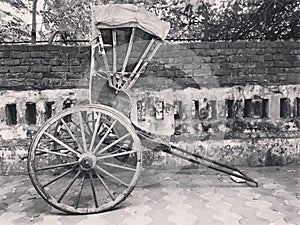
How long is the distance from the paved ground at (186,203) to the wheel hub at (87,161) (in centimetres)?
49

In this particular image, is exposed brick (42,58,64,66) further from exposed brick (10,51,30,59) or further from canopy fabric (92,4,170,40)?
canopy fabric (92,4,170,40)

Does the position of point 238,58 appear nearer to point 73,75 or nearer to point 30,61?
point 73,75

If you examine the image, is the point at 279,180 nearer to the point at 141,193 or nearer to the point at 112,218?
the point at 141,193

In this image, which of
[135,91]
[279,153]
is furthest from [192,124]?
[279,153]

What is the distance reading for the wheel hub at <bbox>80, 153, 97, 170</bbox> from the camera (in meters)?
3.72

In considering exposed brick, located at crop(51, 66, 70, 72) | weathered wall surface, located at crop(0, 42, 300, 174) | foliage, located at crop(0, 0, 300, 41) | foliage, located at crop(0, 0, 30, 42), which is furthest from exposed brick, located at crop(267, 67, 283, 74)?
foliage, located at crop(0, 0, 30, 42)

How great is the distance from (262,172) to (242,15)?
366 centimetres

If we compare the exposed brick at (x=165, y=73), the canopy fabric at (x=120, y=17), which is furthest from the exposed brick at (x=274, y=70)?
the canopy fabric at (x=120, y=17)

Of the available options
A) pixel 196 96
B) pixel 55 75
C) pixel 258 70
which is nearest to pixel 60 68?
pixel 55 75

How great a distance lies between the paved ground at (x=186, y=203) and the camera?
354cm

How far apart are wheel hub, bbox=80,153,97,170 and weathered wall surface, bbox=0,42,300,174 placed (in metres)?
1.56

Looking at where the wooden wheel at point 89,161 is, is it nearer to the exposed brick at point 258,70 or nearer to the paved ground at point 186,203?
the paved ground at point 186,203

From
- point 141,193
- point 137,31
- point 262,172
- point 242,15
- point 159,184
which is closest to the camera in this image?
point 137,31

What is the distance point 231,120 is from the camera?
17.7ft
